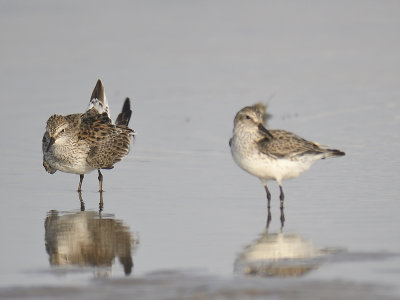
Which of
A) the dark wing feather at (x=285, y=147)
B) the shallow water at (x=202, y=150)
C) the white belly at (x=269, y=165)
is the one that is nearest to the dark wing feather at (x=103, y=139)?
the shallow water at (x=202, y=150)

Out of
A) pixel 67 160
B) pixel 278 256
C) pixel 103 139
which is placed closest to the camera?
pixel 278 256

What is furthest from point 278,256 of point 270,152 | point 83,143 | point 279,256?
point 83,143

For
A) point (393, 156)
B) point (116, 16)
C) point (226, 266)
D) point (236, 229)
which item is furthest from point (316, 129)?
point (116, 16)

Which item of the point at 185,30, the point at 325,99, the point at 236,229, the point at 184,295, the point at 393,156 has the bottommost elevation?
the point at 184,295

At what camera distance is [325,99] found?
65.2 ft

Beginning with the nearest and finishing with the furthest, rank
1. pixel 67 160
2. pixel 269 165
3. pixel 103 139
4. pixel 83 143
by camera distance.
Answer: pixel 269 165, pixel 67 160, pixel 83 143, pixel 103 139

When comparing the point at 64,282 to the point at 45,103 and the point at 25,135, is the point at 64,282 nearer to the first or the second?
the point at 25,135

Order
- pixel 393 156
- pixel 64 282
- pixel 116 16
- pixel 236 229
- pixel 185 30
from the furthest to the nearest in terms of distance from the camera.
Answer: pixel 116 16
pixel 185 30
pixel 393 156
pixel 236 229
pixel 64 282

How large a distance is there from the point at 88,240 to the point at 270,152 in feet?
9.19

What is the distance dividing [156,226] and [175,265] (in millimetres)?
1807

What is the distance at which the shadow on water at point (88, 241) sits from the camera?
941 cm

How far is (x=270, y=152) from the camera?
12008 mm

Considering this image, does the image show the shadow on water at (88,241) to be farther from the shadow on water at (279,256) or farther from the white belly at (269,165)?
the white belly at (269,165)

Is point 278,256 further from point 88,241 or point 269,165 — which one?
point 269,165
